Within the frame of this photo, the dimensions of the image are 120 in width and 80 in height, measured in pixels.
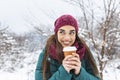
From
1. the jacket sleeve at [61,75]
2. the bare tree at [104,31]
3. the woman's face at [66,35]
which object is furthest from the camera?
the bare tree at [104,31]

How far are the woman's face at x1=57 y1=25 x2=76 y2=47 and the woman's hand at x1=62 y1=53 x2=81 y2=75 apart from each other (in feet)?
0.61

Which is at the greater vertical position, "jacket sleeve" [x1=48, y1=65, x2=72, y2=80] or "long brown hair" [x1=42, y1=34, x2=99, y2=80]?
"long brown hair" [x1=42, y1=34, x2=99, y2=80]

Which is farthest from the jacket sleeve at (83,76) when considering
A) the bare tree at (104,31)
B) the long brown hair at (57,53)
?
the bare tree at (104,31)

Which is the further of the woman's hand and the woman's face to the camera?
the woman's face

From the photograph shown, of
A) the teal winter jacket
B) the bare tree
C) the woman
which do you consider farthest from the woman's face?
the bare tree

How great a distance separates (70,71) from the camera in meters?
1.85

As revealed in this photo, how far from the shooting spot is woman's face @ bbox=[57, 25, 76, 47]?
6.37 ft

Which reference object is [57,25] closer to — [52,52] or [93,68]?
[52,52]

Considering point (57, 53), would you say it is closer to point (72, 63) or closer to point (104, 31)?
point (72, 63)

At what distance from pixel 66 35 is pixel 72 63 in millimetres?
258

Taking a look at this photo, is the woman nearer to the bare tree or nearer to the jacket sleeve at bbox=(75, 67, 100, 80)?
the jacket sleeve at bbox=(75, 67, 100, 80)

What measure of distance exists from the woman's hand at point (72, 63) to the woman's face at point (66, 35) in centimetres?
19

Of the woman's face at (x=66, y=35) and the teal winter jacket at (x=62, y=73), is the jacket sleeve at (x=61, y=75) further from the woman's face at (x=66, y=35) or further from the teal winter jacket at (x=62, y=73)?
the woman's face at (x=66, y=35)

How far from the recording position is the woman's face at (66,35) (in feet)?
6.37
